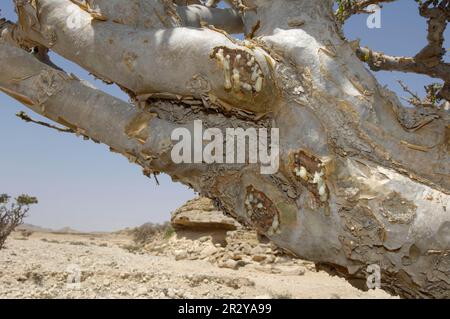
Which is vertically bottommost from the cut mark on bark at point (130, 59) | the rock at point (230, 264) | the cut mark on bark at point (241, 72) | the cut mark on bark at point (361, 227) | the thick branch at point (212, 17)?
the rock at point (230, 264)

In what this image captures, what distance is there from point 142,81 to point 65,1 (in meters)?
0.69

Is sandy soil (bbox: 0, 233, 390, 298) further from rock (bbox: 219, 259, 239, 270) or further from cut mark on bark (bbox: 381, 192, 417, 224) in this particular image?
cut mark on bark (bbox: 381, 192, 417, 224)

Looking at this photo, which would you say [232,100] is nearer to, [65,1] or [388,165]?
[388,165]

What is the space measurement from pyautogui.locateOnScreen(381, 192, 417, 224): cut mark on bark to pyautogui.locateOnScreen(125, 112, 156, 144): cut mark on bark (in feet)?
3.78

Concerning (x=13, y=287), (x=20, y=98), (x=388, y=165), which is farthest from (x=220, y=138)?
(x=13, y=287)

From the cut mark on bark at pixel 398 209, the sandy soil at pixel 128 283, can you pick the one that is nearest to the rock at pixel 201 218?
the sandy soil at pixel 128 283

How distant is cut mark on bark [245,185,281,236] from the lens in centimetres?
193

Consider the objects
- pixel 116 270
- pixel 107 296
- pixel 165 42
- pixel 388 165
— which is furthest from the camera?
pixel 116 270

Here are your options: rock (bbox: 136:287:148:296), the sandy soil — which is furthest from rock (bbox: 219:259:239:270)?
rock (bbox: 136:287:148:296)

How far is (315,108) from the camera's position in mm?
1962

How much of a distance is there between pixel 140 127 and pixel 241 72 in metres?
0.59

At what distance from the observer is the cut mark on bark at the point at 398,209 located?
5.71 ft

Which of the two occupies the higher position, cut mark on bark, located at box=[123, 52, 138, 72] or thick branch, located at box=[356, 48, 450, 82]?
thick branch, located at box=[356, 48, 450, 82]

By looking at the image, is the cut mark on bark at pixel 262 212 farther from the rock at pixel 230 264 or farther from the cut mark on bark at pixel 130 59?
the rock at pixel 230 264
